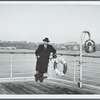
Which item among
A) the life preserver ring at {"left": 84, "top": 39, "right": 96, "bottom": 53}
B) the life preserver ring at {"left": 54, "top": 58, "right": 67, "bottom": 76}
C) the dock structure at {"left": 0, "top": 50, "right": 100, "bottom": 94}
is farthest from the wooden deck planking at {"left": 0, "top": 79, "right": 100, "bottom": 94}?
the life preserver ring at {"left": 84, "top": 39, "right": 96, "bottom": 53}

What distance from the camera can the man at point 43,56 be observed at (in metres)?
4.31

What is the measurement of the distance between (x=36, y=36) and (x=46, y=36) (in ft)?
0.60

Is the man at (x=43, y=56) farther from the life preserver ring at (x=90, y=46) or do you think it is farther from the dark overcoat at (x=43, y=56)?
the life preserver ring at (x=90, y=46)

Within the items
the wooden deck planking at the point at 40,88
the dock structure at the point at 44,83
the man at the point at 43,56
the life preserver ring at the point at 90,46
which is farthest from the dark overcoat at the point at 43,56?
the life preserver ring at the point at 90,46

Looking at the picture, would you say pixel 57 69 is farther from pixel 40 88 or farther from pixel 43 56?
pixel 40 88

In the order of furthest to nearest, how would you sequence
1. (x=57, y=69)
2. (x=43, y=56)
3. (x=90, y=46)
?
(x=57, y=69)
(x=43, y=56)
(x=90, y=46)

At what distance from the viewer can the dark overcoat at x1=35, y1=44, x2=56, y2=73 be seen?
14.2ft

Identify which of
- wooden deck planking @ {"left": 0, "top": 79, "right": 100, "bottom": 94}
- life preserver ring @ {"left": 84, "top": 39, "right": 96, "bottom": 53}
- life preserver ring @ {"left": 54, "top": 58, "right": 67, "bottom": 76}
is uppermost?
life preserver ring @ {"left": 84, "top": 39, "right": 96, "bottom": 53}

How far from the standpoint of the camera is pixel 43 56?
4355 mm

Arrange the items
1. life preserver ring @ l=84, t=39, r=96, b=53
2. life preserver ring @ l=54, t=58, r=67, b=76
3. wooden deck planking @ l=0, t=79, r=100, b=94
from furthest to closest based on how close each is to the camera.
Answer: life preserver ring @ l=54, t=58, r=67, b=76 → life preserver ring @ l=84, t=39, r=96, b=53 → wooden deck planking @ l=0, t=79, r=100, b=94

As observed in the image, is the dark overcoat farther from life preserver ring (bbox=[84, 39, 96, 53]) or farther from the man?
life preserver ring (bbox=[84, 39, 96, 53])

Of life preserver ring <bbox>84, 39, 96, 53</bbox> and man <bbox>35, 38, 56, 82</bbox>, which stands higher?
life preserver ring <bbox>84, 39, 96, 53</bbox>

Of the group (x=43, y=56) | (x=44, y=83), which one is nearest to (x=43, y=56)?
(x=43, y=56)

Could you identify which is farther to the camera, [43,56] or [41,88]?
[43,56]
